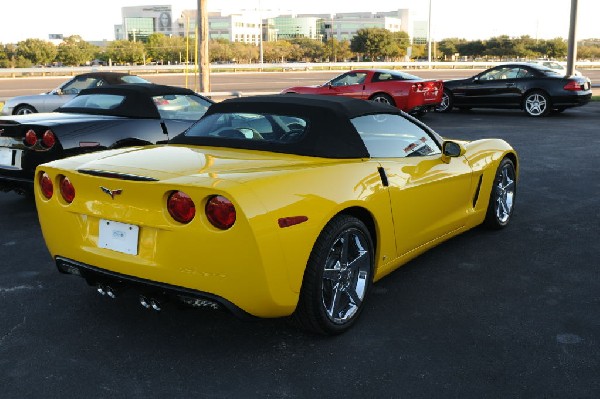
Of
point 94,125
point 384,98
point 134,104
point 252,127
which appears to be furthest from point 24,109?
point 252,127

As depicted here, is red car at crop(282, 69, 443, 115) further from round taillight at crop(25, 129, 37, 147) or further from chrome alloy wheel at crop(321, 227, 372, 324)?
chrome alloy wheel at crop(321, 227, 372, 324)

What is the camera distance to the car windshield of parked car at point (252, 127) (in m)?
4.27

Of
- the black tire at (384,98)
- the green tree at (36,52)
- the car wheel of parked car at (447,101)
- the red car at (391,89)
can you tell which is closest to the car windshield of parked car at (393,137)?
the red car at (391,89)

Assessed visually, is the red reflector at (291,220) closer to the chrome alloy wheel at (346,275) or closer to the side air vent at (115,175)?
the chrome alloy wheel at (346,275)

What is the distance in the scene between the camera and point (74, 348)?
3.59 m

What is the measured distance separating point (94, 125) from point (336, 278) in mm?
4118

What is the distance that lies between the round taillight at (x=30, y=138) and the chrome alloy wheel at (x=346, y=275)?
3979mm

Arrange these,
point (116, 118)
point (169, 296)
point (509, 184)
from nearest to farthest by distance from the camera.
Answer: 1. point (169, 296)
2. point (509, 184)
3. point (116, 118)

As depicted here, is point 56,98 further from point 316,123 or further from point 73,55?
point 73,55

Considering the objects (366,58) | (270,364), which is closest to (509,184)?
(270,364)

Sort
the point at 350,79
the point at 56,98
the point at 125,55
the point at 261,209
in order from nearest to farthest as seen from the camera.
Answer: the point at 261,209, the point at 56,98, the point at 350,79, the point at 125,55

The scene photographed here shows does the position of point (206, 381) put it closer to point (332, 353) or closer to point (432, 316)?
point (332, 353)

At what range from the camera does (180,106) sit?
8.21m

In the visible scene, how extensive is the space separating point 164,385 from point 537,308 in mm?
2422
